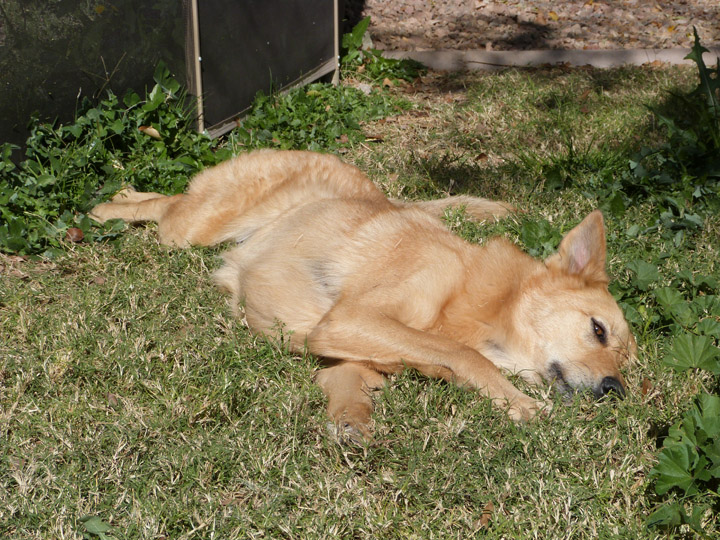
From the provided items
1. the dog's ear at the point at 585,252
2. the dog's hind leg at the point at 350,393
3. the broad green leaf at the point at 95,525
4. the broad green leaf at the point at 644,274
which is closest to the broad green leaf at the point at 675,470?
the dog's hind leg at the point at 350,393

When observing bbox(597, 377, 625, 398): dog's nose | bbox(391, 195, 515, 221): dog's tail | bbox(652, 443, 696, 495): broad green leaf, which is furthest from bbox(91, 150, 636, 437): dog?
bbox(391, 195, 515, 221): dog's tail

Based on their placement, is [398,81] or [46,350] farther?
[398,81]

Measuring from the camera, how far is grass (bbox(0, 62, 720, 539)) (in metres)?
2.94

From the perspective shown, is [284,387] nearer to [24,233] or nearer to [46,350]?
[46,350]

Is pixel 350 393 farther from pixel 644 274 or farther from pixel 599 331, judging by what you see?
pixel 644 274

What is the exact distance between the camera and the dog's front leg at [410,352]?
3.68 meters

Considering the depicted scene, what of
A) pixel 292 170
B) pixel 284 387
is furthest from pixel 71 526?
pixel 292 170

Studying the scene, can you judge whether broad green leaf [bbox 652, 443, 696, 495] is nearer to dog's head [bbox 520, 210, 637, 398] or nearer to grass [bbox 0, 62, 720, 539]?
grass [bbox 0, 62, 720, 539]

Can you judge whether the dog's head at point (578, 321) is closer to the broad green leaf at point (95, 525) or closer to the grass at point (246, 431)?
the grass at point (246, 431)

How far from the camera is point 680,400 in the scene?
3.73 m

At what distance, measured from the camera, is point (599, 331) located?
400 centimetres

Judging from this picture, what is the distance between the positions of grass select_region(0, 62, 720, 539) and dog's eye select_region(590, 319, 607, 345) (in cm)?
25

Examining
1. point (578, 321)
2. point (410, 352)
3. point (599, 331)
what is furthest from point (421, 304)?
point (599, 331)

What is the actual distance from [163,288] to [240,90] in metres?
2.83
